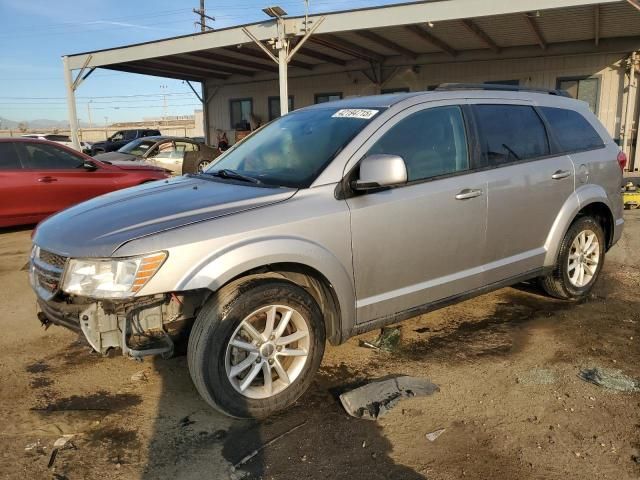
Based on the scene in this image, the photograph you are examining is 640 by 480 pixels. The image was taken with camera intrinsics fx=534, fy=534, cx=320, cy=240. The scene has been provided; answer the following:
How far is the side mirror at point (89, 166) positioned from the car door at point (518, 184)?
648 cm

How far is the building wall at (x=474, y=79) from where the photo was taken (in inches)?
564

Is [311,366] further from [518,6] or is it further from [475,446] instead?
[518,6]

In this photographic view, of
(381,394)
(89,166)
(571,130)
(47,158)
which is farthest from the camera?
(89,166)

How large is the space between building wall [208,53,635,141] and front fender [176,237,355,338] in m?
13.7

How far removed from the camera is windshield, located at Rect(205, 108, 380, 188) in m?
3.42

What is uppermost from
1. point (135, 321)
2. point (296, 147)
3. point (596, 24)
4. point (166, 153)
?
point (596, 24)

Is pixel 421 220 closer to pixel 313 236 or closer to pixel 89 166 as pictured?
pixel 313 236

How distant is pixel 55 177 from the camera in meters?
8.02

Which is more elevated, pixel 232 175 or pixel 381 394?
pixel 232 175

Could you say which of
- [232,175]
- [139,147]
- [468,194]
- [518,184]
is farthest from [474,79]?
[232,175]

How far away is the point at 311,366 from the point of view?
3158 mm

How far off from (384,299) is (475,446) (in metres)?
1.05

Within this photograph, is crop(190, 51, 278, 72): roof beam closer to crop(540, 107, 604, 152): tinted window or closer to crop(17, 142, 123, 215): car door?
crop(17, 142, 123, 215): car door

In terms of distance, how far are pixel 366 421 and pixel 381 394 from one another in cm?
28
